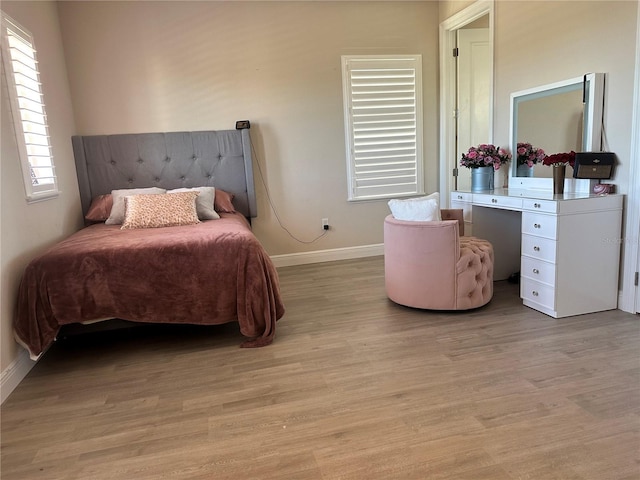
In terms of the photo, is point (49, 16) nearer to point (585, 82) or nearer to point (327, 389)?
point (327, 389)

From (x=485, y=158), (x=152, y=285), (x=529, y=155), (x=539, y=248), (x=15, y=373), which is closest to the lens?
(x=15, y=373)

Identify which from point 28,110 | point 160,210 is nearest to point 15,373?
point 160,210

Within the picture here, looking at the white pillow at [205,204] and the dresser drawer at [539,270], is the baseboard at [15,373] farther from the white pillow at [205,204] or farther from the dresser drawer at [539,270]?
the dresser drawer at [539,270]

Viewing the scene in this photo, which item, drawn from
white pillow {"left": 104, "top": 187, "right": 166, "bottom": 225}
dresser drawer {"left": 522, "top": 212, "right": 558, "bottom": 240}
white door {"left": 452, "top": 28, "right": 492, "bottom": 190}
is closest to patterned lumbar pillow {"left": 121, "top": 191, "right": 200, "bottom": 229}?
white pillow {"left": 104, "top": 187, "right": 166, "bottom": 225}

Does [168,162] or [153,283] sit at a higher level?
[168,162]

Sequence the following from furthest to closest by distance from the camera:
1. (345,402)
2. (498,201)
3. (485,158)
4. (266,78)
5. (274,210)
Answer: (274,210) → (266,78) → (485,158) → (498,201) → (345,402)

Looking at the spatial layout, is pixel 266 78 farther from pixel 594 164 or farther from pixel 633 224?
pixel 633 224

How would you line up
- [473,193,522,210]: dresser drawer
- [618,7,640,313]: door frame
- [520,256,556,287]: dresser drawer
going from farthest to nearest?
[473,193,522,210]: dresser drawer
[520,256,556,287]: dresser drawer
[618,7,640,313]: door frame

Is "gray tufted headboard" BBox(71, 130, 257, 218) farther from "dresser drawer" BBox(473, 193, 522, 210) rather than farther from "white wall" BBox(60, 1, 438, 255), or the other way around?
"dresser drawer" BBox(473, 193, 522, 210)

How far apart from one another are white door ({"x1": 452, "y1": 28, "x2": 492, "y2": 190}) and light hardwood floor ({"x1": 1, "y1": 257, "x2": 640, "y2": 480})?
7.76ft

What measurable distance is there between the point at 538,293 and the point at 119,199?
11.4 feet

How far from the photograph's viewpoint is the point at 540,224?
2.90 m

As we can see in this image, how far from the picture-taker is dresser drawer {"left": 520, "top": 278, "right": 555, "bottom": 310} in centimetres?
287

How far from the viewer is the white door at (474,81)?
4.62m
